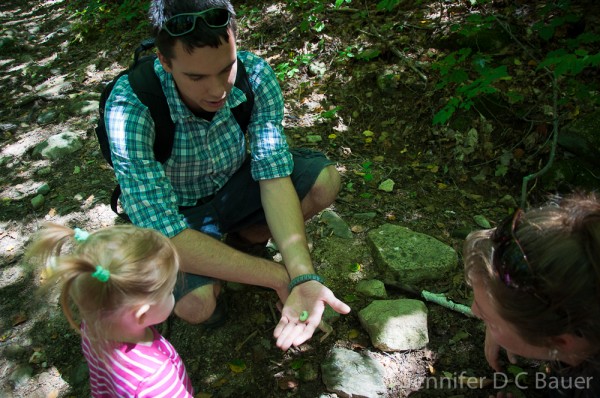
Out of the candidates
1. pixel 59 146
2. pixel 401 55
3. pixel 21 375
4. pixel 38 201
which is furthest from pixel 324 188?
pixel 59 146

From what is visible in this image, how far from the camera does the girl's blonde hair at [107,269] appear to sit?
4.43 feet

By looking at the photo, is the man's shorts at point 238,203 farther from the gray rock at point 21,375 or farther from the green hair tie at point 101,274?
the gray rock at point 21,375

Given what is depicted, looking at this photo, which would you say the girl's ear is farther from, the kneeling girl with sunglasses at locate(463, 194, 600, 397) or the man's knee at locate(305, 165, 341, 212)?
the man's knee at locate(305, 165, 341, 212)

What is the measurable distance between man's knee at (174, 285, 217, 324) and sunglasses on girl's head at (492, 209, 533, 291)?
1.40 meters

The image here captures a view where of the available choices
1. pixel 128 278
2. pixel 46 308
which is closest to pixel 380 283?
pixel 128 278

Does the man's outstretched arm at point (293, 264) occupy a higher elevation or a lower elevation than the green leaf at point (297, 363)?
higher

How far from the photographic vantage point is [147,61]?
2211 millimetres

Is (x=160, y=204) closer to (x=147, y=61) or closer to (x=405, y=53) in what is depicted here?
(x=147, y=61)

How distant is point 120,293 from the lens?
1.39 metres

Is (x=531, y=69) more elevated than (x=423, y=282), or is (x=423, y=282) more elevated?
(x=531, y=69)

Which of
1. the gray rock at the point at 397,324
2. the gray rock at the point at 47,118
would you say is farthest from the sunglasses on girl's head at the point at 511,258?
the gray rock at the point at 47,118

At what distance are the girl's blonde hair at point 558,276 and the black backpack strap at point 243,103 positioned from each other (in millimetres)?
1494

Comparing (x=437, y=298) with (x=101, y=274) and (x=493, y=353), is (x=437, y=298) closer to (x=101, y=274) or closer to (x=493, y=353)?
(x=493, y=353)

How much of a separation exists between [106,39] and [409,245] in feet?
19.3
